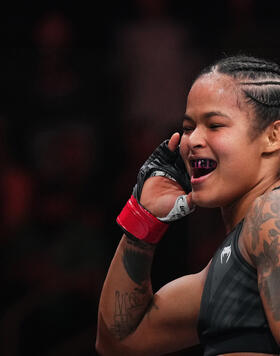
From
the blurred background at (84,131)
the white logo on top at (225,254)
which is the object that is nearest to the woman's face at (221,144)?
the white logo on top at (225,254)

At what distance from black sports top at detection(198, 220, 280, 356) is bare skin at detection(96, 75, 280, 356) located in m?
0.05

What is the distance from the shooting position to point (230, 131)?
1368mm

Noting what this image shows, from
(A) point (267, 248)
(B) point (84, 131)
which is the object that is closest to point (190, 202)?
(A) point (267, 248)

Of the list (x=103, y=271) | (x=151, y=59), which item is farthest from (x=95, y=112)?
(x=103, y=271)

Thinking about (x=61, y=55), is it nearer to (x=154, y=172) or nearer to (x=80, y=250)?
(x=80, y=250)

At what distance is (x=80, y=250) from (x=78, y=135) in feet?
1.75

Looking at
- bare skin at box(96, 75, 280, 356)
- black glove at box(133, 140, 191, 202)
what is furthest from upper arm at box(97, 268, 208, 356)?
black glove at box(133, 140, 191, 202)

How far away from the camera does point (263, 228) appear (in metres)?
1.19

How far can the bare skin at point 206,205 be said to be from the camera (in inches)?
47.1

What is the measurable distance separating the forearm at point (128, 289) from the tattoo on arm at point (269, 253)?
1.43 ft

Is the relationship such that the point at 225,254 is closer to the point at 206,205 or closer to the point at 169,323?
the point at 206,205

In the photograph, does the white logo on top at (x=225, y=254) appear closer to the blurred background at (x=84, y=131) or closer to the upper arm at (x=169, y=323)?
the upper arm at (x=169, y=323)

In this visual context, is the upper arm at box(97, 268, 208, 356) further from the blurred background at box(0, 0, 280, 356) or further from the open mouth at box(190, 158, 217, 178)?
the blurred background at box(0, 0, 280, 356)

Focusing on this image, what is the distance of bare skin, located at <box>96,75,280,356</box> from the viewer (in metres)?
1.20
